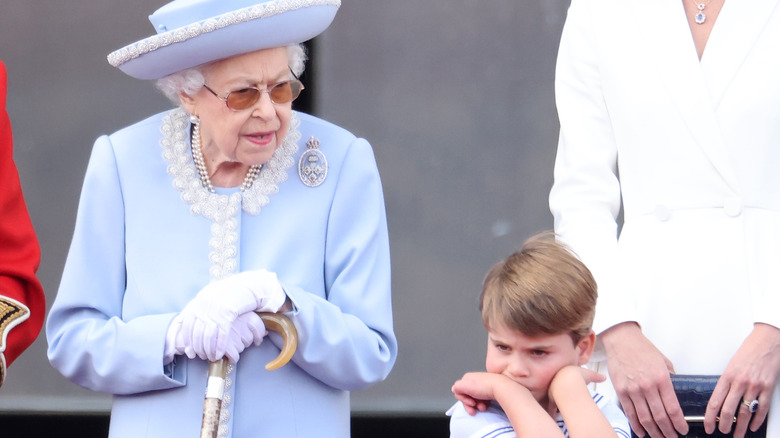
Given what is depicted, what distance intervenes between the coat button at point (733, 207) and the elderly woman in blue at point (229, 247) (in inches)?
32.4

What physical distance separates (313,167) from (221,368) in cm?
58

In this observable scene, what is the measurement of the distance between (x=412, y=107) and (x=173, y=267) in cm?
212

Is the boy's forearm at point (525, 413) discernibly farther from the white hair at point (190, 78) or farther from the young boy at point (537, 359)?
the white hair at point (190, 78)

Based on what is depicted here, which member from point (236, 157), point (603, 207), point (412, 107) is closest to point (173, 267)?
point (236, 157)

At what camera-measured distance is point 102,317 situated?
3.27 meters

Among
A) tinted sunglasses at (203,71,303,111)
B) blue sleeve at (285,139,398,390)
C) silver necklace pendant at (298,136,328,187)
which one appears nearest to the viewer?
blue sleeve at (285,139,398,390)

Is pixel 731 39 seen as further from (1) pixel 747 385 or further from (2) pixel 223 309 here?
(2) pixel 223 309

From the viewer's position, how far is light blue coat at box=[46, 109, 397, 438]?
3174 millimetres

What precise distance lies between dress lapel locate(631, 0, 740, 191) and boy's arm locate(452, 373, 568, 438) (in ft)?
2.69

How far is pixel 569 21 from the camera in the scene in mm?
3518

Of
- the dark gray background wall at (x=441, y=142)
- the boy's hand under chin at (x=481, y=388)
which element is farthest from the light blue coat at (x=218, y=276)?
the dark gray background wall at (x=441, y=142)

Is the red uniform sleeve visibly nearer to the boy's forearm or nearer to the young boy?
the young boy

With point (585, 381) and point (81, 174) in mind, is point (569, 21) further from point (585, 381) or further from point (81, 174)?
point (81, 174)

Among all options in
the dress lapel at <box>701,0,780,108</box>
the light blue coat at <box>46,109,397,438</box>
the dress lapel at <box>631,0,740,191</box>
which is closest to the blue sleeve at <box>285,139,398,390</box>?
the light blue coat at <box>46,109,397,438</box>
